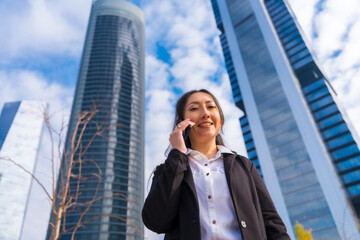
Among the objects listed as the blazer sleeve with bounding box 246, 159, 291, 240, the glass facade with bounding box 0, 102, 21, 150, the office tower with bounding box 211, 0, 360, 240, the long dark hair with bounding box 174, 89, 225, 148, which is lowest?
the blazer sleeve with bounding box 246, 159, 291, 240

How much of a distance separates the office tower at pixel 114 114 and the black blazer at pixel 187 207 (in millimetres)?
65400

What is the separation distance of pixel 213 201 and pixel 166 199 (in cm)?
27

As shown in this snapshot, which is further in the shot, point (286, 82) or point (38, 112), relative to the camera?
point (286, 82)

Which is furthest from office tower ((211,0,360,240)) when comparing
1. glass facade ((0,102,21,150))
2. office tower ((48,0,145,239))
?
glass facade ((0,102,21,150))

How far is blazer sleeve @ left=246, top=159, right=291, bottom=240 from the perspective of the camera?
52.4 inches

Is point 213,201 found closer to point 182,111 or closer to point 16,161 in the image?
point 182,111

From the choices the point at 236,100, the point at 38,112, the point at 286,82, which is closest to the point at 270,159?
the point at 286,82

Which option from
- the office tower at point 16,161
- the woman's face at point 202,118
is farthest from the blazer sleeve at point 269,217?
the office tower at point 16,161

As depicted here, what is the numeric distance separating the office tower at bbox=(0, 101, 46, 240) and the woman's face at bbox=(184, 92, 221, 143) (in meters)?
104

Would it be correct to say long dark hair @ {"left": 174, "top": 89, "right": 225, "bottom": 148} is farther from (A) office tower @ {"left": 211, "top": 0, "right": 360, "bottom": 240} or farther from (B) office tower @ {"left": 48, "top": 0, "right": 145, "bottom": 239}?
(B) office tower @ {"left": 48, "top": 0, "right": 145, "bottom": 239}

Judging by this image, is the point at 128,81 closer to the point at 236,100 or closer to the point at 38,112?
the point at 236,100

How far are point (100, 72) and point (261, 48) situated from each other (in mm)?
60427

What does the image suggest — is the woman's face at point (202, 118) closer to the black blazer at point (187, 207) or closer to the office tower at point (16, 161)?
the black blazer at point (187, 207)

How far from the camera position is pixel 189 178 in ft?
4.58
